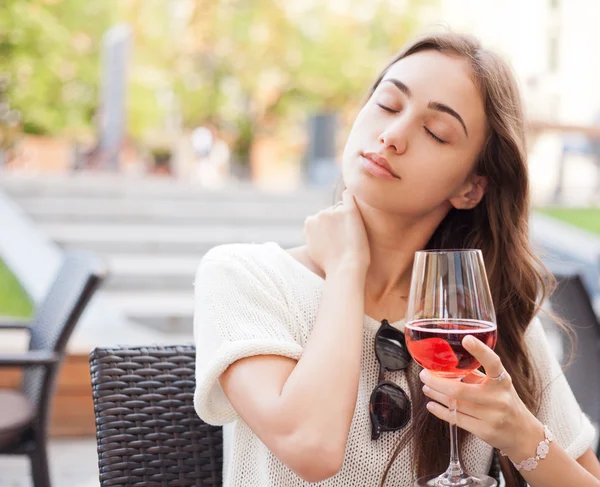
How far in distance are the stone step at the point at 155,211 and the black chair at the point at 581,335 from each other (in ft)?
19.7

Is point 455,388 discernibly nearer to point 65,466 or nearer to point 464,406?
point 464,406

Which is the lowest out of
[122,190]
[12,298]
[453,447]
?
[12,298]

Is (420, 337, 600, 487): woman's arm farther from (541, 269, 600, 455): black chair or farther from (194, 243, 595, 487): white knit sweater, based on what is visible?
(541, 269, 600, 455): black chair

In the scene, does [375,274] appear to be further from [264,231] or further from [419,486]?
[264,231]

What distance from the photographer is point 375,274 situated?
1.71 m

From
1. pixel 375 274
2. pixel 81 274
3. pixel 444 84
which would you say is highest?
pixel 444 84

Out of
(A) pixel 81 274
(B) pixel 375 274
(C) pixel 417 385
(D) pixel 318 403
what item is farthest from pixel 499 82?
(A) pixel 81 274

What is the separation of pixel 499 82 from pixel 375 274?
48 centimetres

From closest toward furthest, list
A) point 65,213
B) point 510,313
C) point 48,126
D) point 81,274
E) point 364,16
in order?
point 510,313
point 81,274
point 65,213
point 48,126
point 364,16

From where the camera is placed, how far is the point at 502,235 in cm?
175

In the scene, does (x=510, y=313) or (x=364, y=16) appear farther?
(x=364, y=16)

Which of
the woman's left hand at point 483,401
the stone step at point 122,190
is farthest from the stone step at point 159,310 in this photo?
the woman's left hand at point 483,401

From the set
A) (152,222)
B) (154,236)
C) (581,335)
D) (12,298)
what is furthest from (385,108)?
(152,222)

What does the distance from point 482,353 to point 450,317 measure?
0.28ft
